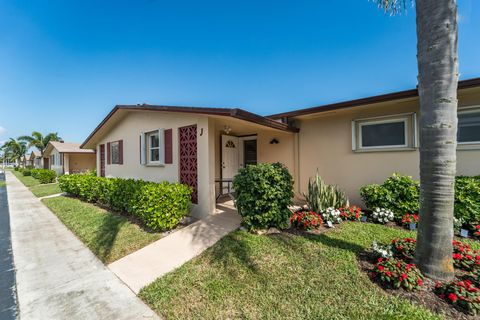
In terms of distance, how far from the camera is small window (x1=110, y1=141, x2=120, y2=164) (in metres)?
10.4

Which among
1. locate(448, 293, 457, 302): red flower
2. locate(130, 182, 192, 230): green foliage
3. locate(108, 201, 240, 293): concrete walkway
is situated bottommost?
locate(108, 201, 240, 293): concrete walkway

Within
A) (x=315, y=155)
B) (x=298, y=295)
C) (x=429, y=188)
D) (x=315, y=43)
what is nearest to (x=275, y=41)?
(x=315, y=43)

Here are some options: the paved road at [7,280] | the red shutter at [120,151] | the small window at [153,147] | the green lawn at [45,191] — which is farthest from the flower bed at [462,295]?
the green lawn at [45,191]

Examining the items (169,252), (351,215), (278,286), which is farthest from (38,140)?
(351,215)

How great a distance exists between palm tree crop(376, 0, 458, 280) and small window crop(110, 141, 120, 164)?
11.4 m

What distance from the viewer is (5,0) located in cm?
734

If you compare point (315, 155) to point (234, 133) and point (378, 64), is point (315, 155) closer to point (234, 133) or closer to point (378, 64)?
point (234, 133)

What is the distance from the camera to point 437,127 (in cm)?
250

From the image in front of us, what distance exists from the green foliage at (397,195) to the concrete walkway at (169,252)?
3.62 metres

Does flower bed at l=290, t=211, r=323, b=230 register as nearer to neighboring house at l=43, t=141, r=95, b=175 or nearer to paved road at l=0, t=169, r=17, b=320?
paved road at l=0, t=169, r=17, b=320

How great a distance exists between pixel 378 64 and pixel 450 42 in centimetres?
655

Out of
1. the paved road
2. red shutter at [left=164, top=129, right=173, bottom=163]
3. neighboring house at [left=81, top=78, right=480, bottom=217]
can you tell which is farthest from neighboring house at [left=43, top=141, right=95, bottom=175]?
red shutter at [left=164, top=129, right=173, bottom=163]

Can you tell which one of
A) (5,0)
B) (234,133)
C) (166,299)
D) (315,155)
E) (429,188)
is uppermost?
(5,0)

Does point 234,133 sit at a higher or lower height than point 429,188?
higher
